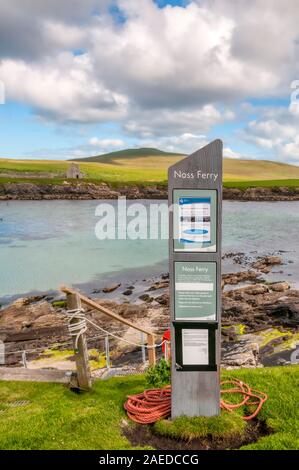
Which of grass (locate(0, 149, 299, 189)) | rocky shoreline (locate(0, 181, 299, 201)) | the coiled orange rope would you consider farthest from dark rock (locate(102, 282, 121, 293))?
grass (locate(0, 149, 299, 189))

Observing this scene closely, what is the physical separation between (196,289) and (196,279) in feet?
0.51

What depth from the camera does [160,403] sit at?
21.4 feet

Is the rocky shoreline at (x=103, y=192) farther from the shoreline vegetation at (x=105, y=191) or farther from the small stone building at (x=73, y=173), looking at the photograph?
the small stone building at (x=73, y=173)

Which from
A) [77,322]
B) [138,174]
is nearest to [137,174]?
[138,174]

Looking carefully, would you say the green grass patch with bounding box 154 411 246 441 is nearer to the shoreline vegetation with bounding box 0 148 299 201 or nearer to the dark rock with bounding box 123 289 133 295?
the dark rock with bounding box 123 289 133 295

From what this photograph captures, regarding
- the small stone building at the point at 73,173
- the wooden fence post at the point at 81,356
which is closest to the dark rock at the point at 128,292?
the wooden fence post at the point at 81,356

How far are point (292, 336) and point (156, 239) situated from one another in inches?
1386

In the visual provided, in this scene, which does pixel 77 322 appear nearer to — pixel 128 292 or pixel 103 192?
pixel 128 292

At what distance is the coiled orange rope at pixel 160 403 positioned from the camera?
6.28 meters

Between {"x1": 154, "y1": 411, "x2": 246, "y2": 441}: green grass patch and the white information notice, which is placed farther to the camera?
the white information notice

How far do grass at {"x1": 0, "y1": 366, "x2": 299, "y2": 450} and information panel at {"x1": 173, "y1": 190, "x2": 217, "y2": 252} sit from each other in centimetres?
268

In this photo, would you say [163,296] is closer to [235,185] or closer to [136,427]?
[136,427]

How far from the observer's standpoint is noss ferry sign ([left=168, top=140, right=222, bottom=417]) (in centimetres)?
588

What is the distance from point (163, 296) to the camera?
26.0 metres
